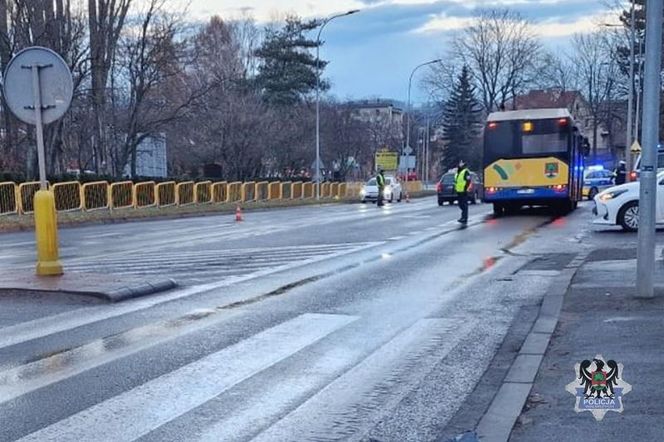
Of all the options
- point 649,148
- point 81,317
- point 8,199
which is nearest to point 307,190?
point 8,199

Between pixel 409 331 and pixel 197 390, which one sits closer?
pixel 197 390

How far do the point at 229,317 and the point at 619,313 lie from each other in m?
4.08

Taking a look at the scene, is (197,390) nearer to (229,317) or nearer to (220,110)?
(229,317)

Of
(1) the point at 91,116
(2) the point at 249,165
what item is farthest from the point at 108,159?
(2) the point at 249,165

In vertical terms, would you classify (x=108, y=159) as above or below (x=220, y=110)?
below

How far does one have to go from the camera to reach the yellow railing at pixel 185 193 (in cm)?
3849

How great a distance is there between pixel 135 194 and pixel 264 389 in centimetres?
3015

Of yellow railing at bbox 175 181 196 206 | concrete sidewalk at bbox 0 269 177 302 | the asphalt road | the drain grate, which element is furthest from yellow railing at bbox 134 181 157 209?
the drain grate

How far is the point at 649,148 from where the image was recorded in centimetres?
793

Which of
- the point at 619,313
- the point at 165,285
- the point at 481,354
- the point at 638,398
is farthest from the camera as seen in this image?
the point at 165,285

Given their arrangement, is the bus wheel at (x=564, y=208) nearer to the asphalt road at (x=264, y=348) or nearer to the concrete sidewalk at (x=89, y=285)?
the asphalt road at (x=264, y=348)

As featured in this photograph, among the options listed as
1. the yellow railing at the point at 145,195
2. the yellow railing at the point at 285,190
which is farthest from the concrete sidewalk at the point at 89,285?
the yellow railing at the point at 285,190

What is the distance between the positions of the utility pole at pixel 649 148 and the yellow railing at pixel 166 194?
3053 cm

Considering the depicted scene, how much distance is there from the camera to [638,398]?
4984 millimetres
